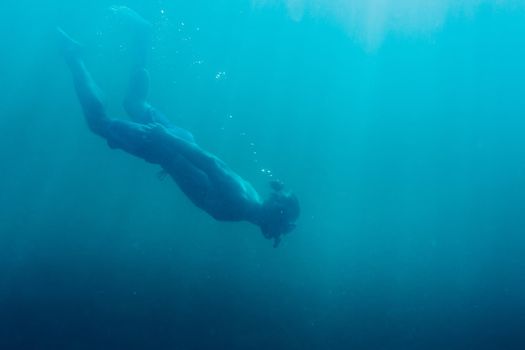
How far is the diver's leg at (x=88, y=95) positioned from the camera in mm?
5414

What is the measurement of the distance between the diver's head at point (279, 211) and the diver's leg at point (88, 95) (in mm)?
2366

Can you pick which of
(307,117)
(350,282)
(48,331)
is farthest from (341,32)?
(48,331)

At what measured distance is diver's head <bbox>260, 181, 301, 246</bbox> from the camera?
17.2ft

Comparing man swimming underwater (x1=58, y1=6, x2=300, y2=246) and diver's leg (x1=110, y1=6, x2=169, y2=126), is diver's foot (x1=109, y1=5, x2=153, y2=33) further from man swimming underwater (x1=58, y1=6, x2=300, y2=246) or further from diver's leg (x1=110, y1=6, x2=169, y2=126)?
man swimming underwater (x1=58, y1=6, x2=300, y2=246)

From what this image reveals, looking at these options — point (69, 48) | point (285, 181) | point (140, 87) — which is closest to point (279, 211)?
point (140, 87)

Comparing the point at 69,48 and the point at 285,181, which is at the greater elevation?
the point at 285,181

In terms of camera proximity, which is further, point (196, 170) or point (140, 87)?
point (140, 87)

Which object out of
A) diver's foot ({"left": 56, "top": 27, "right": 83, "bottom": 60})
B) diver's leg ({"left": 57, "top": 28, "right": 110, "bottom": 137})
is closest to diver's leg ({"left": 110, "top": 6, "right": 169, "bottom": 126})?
diver's leg ({"left": 57, "top": 28, "right": 110, "bottom": 137})

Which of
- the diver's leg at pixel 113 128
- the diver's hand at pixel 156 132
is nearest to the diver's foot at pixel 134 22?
the diver's leg at pixel 113 128

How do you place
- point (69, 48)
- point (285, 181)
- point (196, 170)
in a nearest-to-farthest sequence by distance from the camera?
point (196, 170) < point (69, 48) < point (285, 181)

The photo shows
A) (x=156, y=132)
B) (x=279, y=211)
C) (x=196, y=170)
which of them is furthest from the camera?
(x=196, y=170)

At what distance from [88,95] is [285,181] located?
63.5ft

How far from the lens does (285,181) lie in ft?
80.4

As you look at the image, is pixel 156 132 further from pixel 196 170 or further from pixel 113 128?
pixel 196 170
